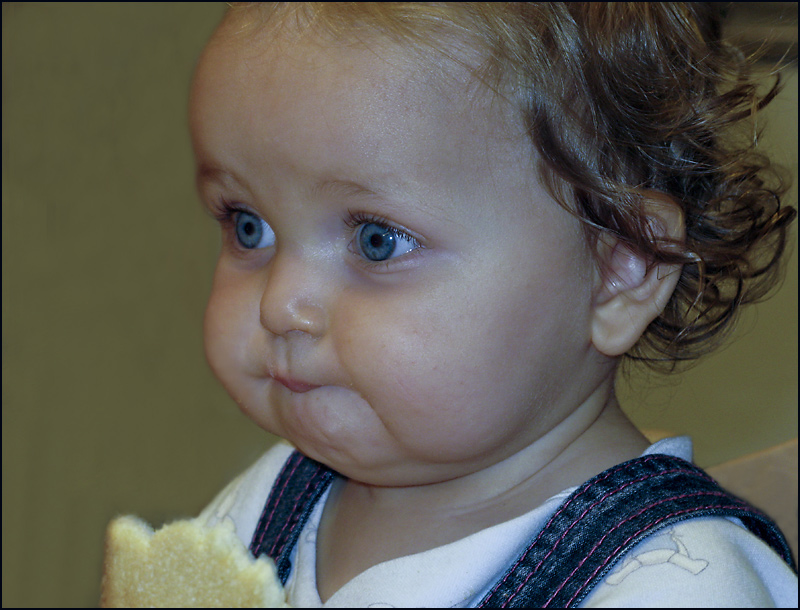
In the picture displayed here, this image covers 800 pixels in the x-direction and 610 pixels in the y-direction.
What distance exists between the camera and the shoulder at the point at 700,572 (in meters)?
0.41

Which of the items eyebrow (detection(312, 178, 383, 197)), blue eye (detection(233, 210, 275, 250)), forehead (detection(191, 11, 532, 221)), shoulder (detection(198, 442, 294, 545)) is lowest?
shoulder (detection(198, 442, 294, 545))

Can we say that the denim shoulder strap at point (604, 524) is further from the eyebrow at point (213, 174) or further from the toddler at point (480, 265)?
the eyebrow at point (213, 174)

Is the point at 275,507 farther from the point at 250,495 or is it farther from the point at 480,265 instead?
the point at 480,265

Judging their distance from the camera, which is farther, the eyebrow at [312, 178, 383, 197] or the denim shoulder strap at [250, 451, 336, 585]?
the denim shoulder strap at [250, 451, 336, 585]

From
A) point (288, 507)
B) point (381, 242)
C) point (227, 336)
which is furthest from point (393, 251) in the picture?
point (288, 507)

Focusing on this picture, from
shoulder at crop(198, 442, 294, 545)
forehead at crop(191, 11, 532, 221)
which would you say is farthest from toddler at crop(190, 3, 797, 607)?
shoulder at crop(198, 442, 294, 545)

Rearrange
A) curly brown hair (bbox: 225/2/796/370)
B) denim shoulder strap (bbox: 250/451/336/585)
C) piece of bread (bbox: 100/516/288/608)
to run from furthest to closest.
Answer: denim shoulder strap (bbox: 250/451/336/585) < curly brown hair (bbox: 225/2/796/370) < piece of bread (bbox: 100/516/288/608)

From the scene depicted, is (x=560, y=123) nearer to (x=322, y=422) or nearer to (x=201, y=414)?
(x=322, y=422)

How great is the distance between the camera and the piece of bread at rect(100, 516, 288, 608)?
343mm

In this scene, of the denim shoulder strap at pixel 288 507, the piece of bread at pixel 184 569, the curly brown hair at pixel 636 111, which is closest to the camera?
the piece of bread at pixel 184 569

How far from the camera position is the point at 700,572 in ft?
1.38

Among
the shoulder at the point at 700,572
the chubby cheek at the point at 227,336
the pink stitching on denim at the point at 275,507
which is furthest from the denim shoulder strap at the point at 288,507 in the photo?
the shoulder at the point at 700,572

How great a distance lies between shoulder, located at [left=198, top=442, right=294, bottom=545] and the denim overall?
0.22 meters

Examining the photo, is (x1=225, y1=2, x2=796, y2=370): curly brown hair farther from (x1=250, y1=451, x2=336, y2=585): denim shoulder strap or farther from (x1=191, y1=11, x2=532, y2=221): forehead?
(x1=250, y1=451, x2=336, y2=585): denim shoulder strap
